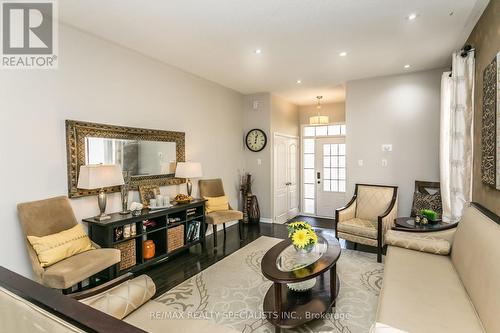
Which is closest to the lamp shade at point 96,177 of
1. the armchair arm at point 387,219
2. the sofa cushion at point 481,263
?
the sofa cushion at point 481,263

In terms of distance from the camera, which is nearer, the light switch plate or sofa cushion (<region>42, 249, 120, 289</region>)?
sofa cushion (<region>42, 249, 120, 289</region>)

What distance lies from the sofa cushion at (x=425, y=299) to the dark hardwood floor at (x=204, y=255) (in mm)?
1708

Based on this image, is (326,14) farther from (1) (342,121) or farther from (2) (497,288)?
(1) (342,121)

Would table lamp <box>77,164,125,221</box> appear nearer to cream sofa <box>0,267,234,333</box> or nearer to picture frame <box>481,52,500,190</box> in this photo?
cream sofa <box>0,267,234,333</box>

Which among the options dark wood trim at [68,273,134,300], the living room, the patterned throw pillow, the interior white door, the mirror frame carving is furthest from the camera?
the interior white door

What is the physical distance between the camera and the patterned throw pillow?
12.6 ft

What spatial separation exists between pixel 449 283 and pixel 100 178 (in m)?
3.28

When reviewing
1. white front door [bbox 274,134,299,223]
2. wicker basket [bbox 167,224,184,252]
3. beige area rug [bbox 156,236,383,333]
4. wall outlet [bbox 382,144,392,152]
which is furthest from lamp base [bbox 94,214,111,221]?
wall outlet [bbox 382,144,392,152]

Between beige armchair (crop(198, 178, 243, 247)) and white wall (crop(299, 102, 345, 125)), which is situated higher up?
white wall (crop(299, 102, 345, 125))

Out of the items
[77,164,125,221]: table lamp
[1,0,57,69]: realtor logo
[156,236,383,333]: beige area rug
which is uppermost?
[1,0,57,69]: realtor logo

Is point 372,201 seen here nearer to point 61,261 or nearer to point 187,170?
point 187,170

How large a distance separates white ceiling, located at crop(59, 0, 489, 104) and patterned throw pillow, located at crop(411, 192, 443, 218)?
6.67ft

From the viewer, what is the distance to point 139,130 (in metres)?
3.49

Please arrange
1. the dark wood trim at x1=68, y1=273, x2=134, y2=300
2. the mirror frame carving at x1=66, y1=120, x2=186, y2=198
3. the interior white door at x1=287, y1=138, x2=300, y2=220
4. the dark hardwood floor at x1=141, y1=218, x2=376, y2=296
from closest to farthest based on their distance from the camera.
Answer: the dark wood trim at x1=68, y1=273, x2=134, y2=300
the mirror frame carving at x1=66, y1=120, x2=186, y2=198
the dark hardwood floor at x1=141, y1=218, x2=376, y2=296
the interior white door at x1=287, y1=138, x2=300, y2=220
